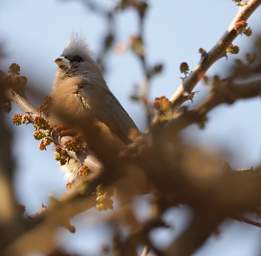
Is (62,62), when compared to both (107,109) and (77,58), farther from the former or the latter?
(107,109)

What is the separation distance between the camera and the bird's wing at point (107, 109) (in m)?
6.54

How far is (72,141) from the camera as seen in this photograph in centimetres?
352

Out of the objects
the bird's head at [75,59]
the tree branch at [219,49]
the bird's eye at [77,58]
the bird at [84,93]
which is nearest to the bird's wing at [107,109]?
the bird at [84,93]

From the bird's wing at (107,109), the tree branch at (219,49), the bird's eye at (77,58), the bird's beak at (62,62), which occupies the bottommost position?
the tree branch at (219,49)

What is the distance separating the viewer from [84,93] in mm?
7082

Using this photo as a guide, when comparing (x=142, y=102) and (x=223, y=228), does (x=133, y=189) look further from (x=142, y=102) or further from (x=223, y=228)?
(x=142, y=102)

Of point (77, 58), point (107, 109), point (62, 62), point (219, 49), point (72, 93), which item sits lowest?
point (219, 49)

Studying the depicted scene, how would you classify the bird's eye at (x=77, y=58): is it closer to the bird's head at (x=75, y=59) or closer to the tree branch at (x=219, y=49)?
the bird's head at (x=75, y=59)

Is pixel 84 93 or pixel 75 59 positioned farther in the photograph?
pixel 75 59

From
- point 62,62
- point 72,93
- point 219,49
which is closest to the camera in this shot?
point 219,49

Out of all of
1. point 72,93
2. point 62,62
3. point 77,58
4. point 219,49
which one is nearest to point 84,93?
point 72,93

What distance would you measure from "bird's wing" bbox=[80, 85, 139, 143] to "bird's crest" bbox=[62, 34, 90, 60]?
1313 mm

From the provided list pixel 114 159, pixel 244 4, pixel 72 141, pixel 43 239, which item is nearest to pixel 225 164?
pixel 114 159

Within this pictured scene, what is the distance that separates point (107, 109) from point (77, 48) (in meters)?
2.11
